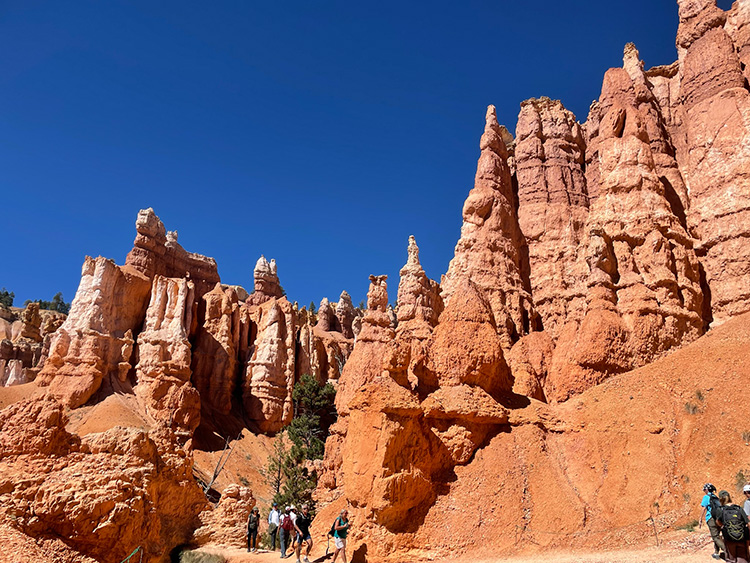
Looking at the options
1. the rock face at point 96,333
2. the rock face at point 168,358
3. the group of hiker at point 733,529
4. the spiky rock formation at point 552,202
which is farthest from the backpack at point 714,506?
the rock face at point 96,333

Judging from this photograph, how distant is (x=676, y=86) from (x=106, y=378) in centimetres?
4509

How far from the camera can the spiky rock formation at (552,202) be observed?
3425 cm

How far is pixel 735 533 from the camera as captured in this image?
9.20m

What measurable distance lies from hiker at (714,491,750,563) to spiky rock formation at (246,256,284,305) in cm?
5382

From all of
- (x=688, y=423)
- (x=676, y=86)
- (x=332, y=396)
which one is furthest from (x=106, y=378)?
(x=676, y=86)

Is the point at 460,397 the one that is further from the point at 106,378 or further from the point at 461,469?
the point at 106,378

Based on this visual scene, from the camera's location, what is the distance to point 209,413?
1727 inches

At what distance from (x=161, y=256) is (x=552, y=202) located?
113ft

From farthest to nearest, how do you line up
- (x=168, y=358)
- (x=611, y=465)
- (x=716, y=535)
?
(x=168, y=358), (x=611, y=465), (x=716, y=535)

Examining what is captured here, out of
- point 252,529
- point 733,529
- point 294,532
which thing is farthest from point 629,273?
point 252,529

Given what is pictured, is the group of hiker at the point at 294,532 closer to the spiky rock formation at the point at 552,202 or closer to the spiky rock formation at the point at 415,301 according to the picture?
the spiky rock formation at the point at 415,301

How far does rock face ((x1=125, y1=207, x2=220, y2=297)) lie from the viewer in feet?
162

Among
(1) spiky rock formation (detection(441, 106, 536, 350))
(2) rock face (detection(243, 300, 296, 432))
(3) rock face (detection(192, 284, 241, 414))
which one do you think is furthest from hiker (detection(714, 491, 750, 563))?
(3) rock face (detection(192, 284, 241, 414))

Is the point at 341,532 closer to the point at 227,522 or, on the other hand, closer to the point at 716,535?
the point at 227,522
